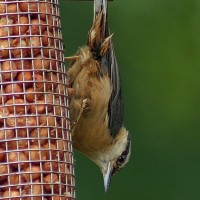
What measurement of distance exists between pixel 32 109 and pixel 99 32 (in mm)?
1966

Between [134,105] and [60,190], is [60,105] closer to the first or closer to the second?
[60,190]

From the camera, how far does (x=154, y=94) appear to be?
1032 cm

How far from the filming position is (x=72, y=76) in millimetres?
9297

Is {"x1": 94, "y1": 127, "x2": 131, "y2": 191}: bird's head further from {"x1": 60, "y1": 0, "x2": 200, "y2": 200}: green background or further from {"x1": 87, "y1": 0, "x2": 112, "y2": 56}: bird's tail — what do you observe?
{"x1": 87, "y1": 0, "x2": 112, "y2": 56}: bird's tail

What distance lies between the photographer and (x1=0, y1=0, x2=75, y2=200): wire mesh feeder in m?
7.54

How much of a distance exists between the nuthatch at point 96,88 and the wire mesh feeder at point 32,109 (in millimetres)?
1374

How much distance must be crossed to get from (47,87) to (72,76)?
5.05 feet

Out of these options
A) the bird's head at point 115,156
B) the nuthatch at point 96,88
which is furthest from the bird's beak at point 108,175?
the nuthatch at point 96,88

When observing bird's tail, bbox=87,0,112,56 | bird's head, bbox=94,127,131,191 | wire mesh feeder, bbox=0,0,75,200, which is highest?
bird's tail, bbox=87,0,112,56

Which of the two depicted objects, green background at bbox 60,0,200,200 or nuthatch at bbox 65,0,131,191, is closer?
nuthatch at bbox 65,0,131,191

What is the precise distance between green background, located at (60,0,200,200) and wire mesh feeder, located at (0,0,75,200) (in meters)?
2.07

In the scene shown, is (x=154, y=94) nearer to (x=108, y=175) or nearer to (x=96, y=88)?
(x=108, y=175)

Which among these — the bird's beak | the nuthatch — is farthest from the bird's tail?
the bird's beak

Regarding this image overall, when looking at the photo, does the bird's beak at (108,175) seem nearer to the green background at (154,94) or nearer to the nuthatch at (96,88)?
the green background at (154,94)
